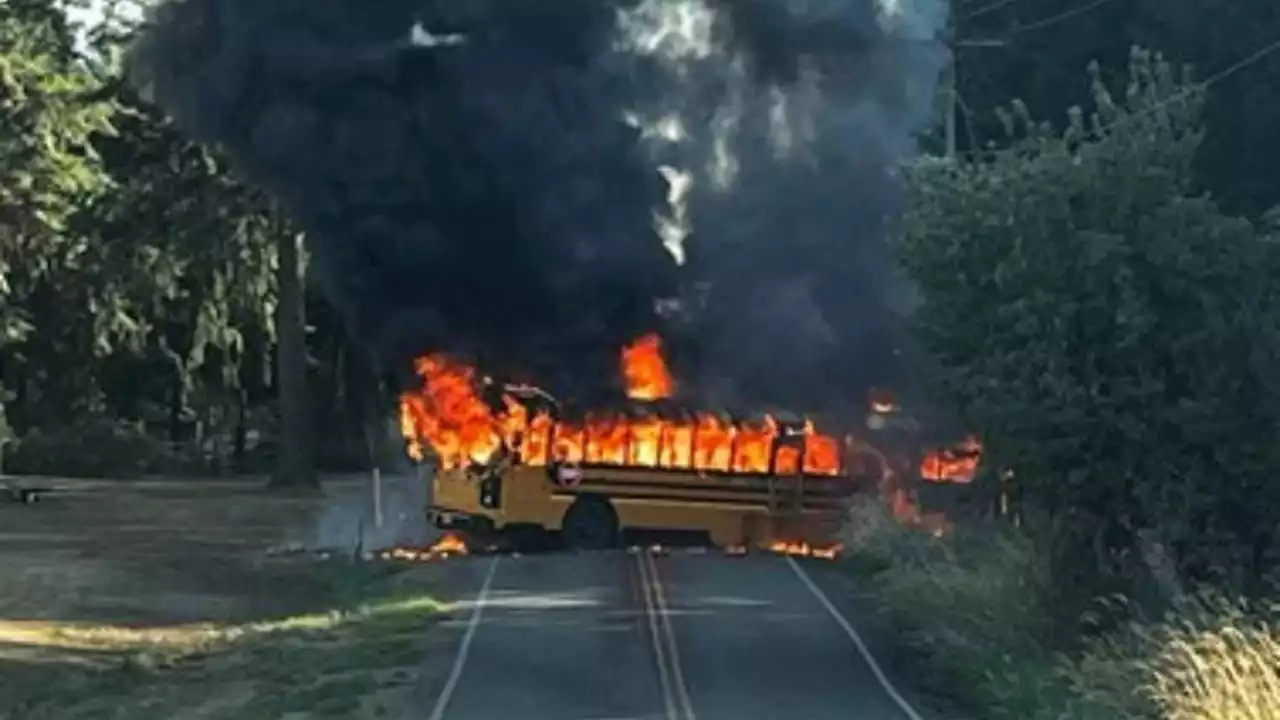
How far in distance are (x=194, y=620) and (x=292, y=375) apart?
2282 cm

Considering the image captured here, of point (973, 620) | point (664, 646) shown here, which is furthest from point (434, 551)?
point (973, 620)

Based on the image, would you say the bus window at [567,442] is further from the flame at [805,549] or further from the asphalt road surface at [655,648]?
the flame at [805,549]

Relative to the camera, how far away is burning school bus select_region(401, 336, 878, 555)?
38.5 meters

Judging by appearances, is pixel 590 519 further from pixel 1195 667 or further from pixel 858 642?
pixel 1195 667

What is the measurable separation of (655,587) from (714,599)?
60.0 inches

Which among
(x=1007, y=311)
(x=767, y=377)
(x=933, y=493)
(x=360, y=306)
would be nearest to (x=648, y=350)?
(x=767, y=377)

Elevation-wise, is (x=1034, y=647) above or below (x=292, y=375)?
below

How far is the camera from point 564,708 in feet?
75.3

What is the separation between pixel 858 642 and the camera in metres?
27.6

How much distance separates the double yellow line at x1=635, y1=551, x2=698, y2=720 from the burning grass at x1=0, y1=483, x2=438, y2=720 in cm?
245

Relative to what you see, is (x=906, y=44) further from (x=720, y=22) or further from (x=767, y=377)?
(x=767, y=377)

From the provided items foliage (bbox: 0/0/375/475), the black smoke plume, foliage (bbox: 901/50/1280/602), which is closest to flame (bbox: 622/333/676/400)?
the black smoke plume

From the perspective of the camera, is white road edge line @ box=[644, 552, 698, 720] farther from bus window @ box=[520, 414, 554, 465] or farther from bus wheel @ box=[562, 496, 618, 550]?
bus window @ box=[520, 414, 554, 465]

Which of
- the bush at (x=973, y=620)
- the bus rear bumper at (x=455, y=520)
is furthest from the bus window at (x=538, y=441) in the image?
the bush at (x=973, y=620)
